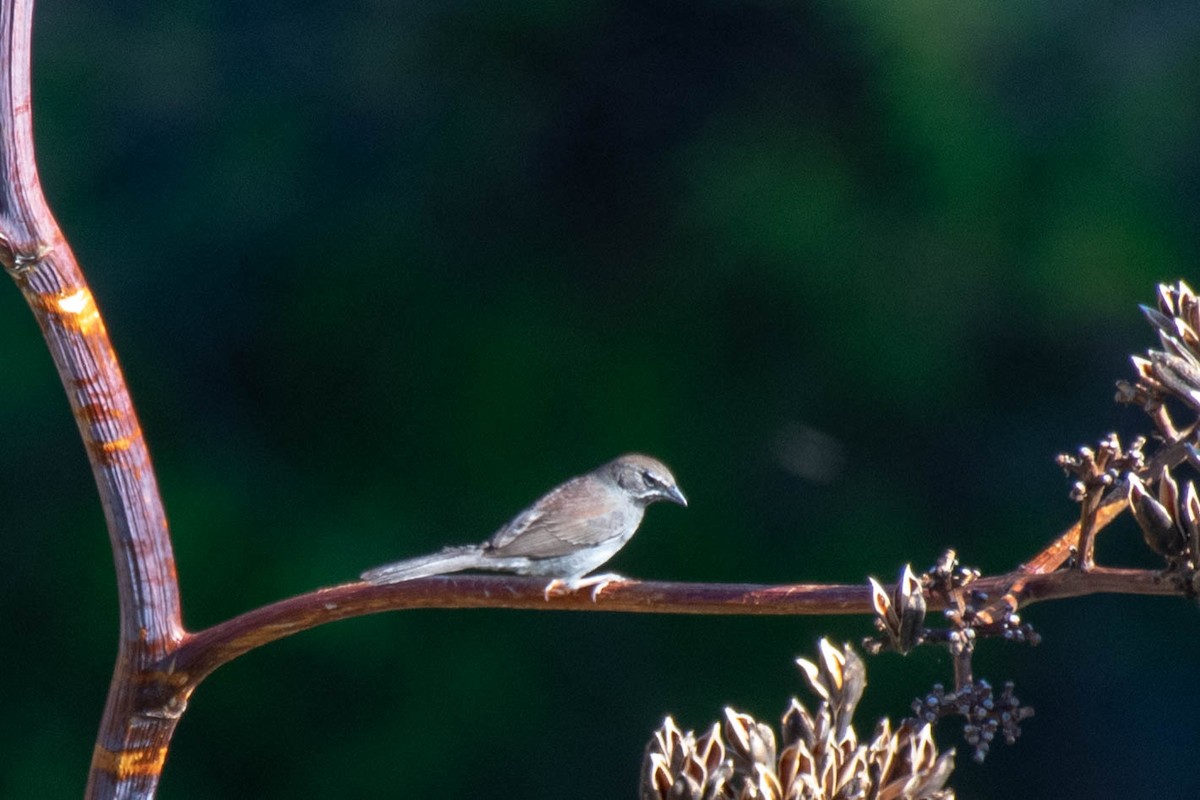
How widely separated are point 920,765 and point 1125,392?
0.24 meters

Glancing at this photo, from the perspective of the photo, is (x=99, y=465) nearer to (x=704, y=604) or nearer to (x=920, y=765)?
(x=704, y=604)

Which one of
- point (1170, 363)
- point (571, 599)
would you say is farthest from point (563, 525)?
point (1170, 363)

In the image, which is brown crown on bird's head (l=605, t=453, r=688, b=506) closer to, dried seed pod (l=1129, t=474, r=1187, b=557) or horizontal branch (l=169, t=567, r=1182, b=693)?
horizontal branch (l=169, t=567, r=1182, b=693)

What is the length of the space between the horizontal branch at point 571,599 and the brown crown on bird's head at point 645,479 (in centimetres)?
86

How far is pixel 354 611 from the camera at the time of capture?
2.33 ft

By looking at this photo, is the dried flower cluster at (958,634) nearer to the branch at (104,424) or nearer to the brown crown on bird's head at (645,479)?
the branch at (104,424)

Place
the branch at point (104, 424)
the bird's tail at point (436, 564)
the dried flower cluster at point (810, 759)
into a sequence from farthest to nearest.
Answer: the bird's tail at point (436, 564) < the branch at point (104, 424) < the dried flower cluster at point (810, 759)

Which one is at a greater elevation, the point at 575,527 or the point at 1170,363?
the point at 1170,363

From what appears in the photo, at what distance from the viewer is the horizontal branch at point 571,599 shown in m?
0.59

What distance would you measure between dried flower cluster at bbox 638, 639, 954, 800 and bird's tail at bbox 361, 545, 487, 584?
1.55ft

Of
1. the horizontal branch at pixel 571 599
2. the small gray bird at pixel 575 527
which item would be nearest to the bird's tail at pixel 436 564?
the small gray bird at pixel 575 527

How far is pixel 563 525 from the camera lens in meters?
1.50

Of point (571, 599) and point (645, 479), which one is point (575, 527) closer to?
point (645, 479)

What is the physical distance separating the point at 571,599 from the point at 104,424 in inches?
11.2
